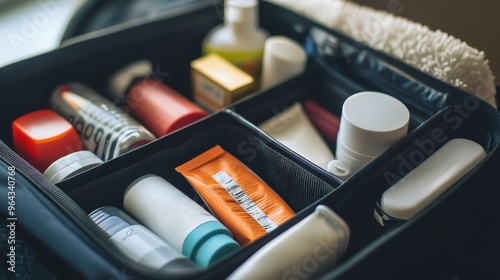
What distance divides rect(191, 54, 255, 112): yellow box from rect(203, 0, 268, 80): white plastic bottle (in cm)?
2

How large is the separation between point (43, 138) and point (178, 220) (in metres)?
0.17

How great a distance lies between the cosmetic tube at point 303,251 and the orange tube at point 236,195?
62mm

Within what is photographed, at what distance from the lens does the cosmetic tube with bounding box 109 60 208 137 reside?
0.56m

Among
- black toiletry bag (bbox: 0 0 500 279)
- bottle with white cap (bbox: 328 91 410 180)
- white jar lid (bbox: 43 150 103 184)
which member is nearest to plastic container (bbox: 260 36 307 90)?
black toiletry bag (bbox: 0 0 500 279)

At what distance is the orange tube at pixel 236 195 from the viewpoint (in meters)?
0.44

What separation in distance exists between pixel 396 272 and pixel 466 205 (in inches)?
3.6

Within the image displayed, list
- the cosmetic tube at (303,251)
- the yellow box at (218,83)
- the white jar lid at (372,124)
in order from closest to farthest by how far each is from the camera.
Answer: the cosmetic tube at (303,251) → the white jar lid at (372,124) → the yellow box at (218,83)

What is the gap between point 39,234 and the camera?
0.41 meters

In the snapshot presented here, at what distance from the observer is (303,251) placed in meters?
0.36

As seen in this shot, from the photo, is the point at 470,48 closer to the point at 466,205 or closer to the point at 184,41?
the point at 466,205

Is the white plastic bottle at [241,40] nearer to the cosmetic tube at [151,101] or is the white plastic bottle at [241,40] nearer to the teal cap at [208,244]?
the cosmetic tube at [151,101]

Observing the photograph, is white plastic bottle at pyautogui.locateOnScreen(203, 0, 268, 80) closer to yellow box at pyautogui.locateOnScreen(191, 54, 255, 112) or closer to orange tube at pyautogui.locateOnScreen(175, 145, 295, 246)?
yellow box at pyautogui.locateOnScreen(191, 54, 255, 112)

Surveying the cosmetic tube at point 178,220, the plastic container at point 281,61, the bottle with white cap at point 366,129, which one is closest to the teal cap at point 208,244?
the cosmetic tube at point 178,220

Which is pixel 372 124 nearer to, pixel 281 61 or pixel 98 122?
pixel 281 61
